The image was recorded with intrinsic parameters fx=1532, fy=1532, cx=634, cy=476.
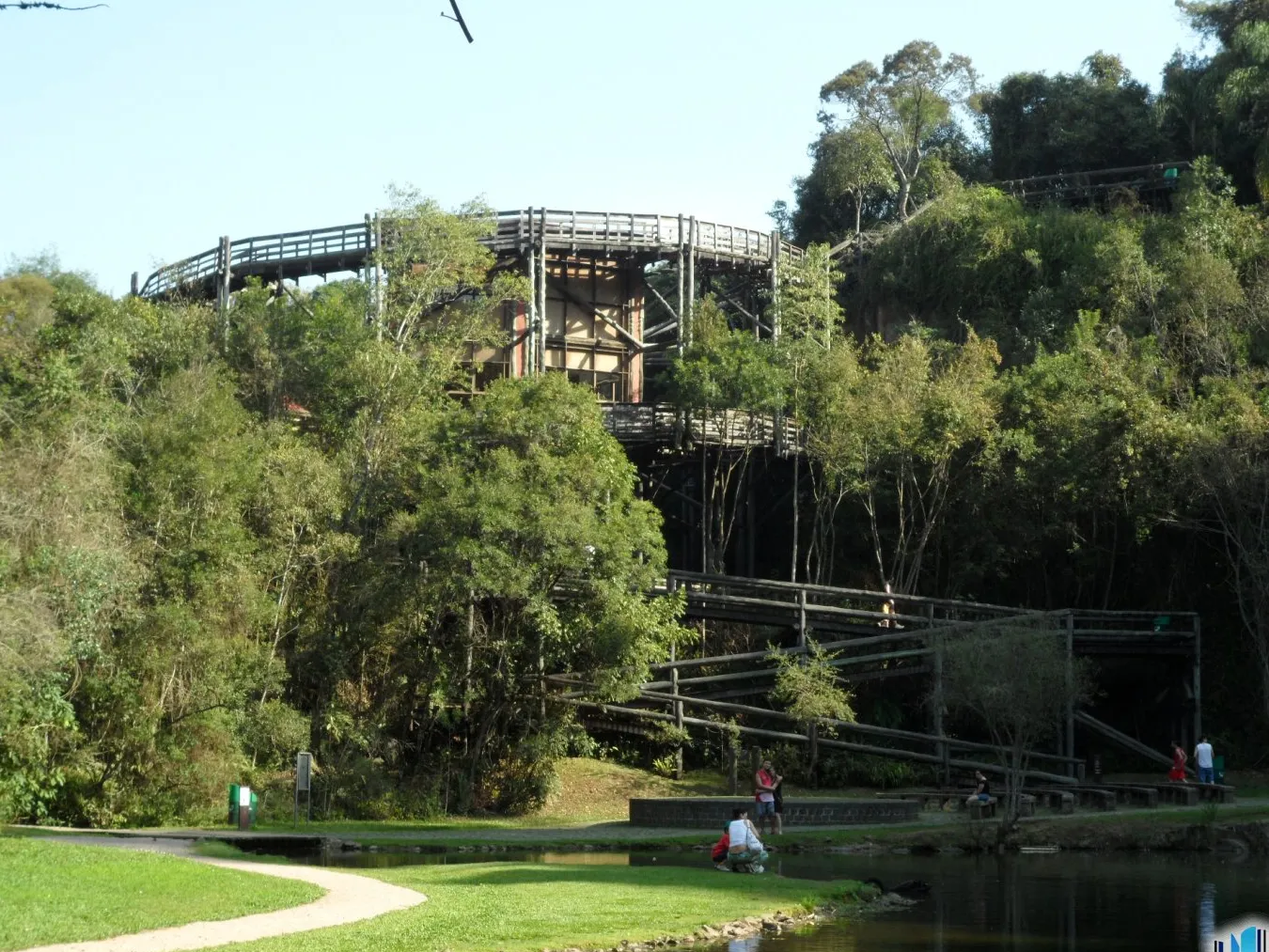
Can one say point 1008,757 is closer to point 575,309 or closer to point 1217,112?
point 575,309

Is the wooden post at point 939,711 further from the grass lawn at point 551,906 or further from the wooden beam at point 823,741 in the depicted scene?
the grass lawn at point 551,906

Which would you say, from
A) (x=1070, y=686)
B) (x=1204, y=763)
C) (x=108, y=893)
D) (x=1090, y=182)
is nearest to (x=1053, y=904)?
(x=1070, y=686)

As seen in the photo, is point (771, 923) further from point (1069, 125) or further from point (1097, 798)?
point (1069, 125)

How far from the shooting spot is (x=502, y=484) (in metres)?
33.9

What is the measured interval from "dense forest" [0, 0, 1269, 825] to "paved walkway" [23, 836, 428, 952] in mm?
6200

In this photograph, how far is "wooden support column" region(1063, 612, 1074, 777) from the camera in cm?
3238

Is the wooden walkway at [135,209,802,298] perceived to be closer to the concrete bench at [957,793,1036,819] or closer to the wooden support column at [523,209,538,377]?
the wooden support column at [523,209,538,377]

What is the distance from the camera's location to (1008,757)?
129ft

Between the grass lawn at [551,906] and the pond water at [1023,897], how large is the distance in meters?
1.08

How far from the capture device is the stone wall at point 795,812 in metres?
30.8

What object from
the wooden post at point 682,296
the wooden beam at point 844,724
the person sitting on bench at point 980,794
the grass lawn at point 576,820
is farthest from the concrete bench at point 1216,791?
the wooden post at point 682,296

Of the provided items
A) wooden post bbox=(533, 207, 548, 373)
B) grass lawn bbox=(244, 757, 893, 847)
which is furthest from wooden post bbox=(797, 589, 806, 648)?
wooden post bbox=(533, 207, 548, 373)

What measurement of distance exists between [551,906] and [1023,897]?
7.64 m

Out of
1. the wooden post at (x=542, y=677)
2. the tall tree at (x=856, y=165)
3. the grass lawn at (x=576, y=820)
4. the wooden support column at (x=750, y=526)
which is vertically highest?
the tall tree at (x=856, y=165)
